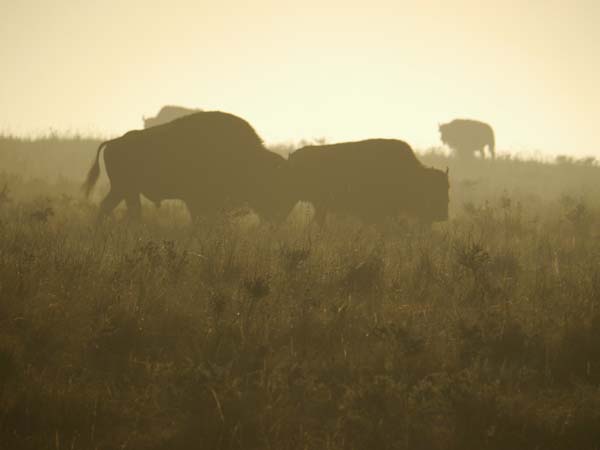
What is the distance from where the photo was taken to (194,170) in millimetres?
10719

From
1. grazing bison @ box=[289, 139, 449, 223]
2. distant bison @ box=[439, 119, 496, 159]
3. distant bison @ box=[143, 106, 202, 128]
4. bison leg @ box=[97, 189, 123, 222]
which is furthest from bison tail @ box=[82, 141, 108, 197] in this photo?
distant bison @ box=[439, 119, 496, 159]

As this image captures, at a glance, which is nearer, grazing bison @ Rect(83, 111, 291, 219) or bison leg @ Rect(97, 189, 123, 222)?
grazing bison @ Rect(83, 111, 291, 219)

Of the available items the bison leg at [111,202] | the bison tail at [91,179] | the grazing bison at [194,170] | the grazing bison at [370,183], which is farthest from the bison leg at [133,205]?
the grazing bison at [370,183]

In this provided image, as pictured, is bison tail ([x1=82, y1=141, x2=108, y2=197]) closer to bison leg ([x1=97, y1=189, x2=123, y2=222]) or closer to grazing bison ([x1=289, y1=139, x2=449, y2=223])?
bison leg ([x1=97, y1=189, x2=123, y2=222])

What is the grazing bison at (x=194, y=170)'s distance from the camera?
10609 millimetres

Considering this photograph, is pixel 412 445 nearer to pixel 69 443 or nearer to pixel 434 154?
pixel 69 443

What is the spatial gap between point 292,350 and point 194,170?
6973 mm

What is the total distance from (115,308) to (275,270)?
1.84 meters

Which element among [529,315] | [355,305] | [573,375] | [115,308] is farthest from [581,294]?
[115,308]

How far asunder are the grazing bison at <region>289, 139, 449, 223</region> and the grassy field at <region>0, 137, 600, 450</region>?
4261 mm

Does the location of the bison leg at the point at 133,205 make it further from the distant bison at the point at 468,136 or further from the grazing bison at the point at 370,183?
the distant bison at the point at 468,136

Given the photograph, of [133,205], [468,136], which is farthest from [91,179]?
[468,136]

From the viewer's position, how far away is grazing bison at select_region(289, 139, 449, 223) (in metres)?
11.3

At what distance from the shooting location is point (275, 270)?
598cm
